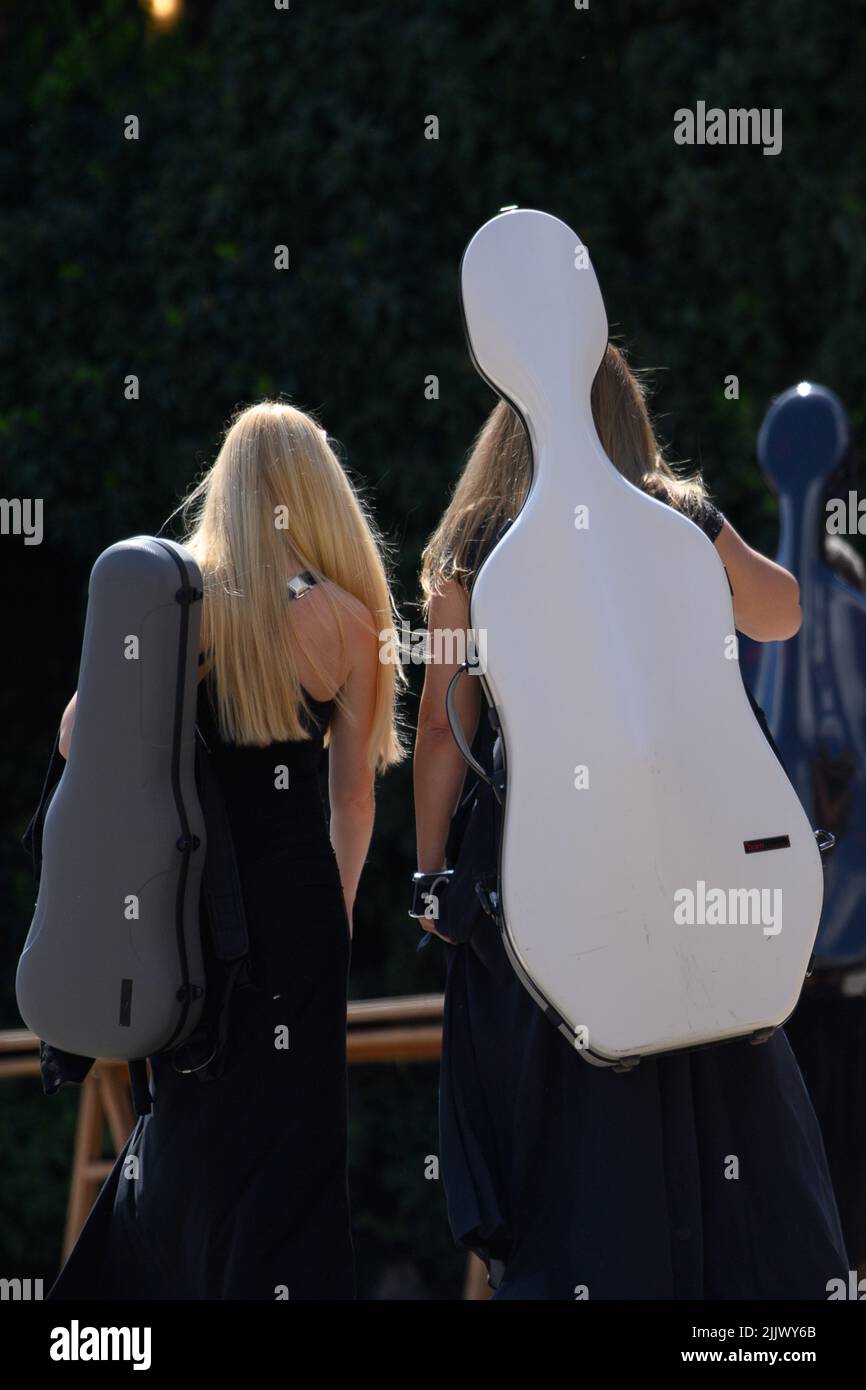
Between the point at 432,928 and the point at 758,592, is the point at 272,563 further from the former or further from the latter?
the point at 758,592

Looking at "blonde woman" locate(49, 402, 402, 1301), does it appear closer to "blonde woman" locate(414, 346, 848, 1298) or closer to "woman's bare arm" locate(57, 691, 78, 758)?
"woman's bare arm" locate(57, 691, 78, 758)

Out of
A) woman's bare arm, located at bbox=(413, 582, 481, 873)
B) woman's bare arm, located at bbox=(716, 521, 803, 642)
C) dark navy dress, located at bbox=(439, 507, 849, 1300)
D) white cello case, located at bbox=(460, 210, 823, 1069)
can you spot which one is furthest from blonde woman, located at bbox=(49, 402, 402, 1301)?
woman's bare arm, located at bbox=(716, 521, 803, 642)

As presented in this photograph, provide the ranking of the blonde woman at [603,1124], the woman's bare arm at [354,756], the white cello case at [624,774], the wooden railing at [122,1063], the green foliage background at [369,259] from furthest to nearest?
the green foliage background at [369,259]
the wooden railing at [122,1063]
the woman's bare arm at [354,756]
the blonde woman at [603,1124]
the white cello case at [624,774]

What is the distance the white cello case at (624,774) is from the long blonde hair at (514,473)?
0.12 meters

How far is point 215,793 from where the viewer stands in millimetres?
2350

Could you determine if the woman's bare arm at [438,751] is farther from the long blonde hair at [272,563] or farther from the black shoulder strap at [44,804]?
the black shoulder strap at [44,804]

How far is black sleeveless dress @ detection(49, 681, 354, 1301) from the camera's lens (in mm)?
2396

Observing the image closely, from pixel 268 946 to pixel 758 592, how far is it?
32.4 inches

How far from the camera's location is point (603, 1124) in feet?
7.45

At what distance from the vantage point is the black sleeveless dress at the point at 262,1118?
240 cm

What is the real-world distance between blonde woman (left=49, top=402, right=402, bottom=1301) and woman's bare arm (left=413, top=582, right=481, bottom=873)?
117 mm

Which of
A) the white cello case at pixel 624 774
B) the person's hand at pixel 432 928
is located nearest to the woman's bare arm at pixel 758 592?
the white cello case at pixel 624 774

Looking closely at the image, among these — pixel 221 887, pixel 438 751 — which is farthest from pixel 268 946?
pixel 438 751

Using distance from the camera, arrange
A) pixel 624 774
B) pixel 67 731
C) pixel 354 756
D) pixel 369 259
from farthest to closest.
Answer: pixel 369 259
pixel 354 756
pixel 67 731
pixel 624 774
